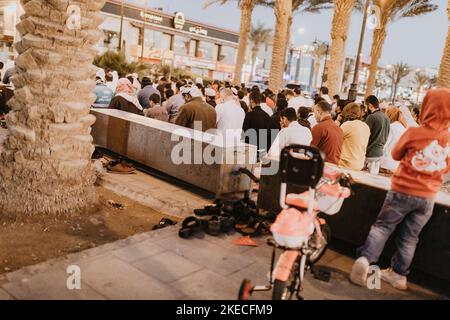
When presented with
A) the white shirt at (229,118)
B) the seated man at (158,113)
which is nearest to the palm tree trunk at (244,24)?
the seated man at (158,113)

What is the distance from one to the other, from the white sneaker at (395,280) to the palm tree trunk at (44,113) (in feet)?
13.3

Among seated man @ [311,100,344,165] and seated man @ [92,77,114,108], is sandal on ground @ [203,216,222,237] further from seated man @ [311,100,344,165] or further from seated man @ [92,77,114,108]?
seated man @ [92,77,114,108]

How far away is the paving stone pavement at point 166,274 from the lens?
3.88 meters

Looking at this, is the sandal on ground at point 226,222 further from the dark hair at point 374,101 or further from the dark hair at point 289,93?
the dark hair at point 289,93

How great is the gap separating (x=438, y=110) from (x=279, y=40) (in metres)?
15.0

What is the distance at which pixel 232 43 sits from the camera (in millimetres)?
51125

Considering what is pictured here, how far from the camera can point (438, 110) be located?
165 inches

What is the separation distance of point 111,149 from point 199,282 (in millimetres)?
5431

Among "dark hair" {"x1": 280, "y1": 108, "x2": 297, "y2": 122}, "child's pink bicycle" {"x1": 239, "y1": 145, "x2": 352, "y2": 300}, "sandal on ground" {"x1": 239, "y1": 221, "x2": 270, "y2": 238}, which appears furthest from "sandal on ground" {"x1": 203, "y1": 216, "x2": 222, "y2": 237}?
"dark hair" {"x1": 280, "y1": 108, "x2": 297, "y2": 122}

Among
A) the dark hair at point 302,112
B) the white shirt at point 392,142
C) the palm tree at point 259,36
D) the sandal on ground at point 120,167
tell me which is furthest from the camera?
the palm tree at point 259,36

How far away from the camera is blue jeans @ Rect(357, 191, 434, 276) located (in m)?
4.34

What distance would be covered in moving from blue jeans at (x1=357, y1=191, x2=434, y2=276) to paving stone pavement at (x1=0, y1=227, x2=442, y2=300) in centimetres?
35
